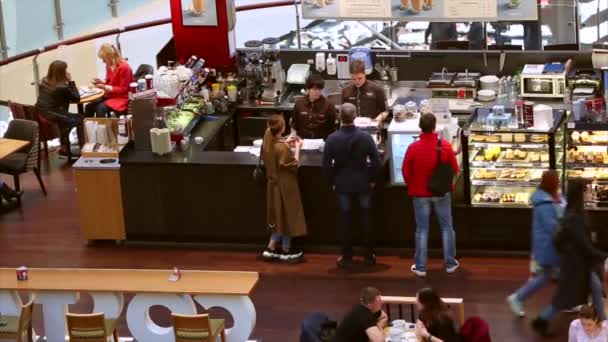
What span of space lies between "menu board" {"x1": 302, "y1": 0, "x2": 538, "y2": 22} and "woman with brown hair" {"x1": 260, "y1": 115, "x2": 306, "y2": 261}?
2518mm

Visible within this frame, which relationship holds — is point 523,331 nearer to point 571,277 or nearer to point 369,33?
point 571,277

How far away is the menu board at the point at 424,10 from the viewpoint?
13.2m

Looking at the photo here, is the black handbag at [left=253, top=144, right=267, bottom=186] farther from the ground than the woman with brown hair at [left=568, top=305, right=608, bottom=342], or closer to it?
farther from the ground

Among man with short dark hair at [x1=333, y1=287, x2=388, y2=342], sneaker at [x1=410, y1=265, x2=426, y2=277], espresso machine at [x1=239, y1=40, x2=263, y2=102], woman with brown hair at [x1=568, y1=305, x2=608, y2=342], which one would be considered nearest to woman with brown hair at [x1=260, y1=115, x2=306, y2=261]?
sneaker at [x1=410, y1=265, x2=426, y2=277]

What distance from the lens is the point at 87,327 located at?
373 inches

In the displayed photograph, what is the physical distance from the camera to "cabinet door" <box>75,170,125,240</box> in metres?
12.1

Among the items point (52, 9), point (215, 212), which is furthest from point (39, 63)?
point (215, 212)

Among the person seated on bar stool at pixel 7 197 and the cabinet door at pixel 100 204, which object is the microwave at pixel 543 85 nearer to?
the cabinet door at pixel 100 204

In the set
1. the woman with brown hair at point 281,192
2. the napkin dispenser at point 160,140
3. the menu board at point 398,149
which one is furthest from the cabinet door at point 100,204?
the menu board at point 398,149

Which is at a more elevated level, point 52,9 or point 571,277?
point 52,9

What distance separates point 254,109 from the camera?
13.7 m

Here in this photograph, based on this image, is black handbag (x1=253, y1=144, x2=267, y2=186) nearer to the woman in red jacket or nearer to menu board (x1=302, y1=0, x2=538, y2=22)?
menu board (x1=302, y1=0, x2=538, y2=22)

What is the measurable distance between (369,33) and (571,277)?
6733 mm

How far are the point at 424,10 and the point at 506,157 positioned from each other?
2471 millimetres
